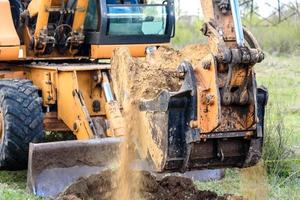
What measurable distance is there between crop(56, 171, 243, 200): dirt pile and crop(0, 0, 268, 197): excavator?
43cm

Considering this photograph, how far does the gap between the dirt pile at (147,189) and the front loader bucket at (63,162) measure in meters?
0.39

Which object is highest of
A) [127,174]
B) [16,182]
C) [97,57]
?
[97,57]

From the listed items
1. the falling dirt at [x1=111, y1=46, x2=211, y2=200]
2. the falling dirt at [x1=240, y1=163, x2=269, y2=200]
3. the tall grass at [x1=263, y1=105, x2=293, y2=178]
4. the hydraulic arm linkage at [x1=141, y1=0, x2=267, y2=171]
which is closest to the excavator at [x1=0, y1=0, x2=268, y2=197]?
the hydraulic arm linkage at [x1=141, y1=0, x2=267, y2=171]

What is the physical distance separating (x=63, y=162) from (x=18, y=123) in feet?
2.85

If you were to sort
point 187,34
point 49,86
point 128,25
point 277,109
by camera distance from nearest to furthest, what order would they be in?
point 49,86, point 128,25, point 277,109, point 187,34

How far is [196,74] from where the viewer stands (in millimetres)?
6535

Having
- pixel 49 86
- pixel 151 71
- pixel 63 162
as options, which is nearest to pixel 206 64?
pixel 151 71

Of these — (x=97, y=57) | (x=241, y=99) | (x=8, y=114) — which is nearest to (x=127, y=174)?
(x=241, y=99)

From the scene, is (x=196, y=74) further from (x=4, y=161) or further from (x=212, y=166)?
(x=4, y=161)

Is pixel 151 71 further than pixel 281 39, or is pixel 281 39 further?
pixel 281 39

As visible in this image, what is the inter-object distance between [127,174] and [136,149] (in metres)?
0.29

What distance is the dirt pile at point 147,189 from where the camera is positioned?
7.88 m

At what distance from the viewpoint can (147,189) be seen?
7.98m

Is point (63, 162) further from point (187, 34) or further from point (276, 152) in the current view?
point (187, 34)
